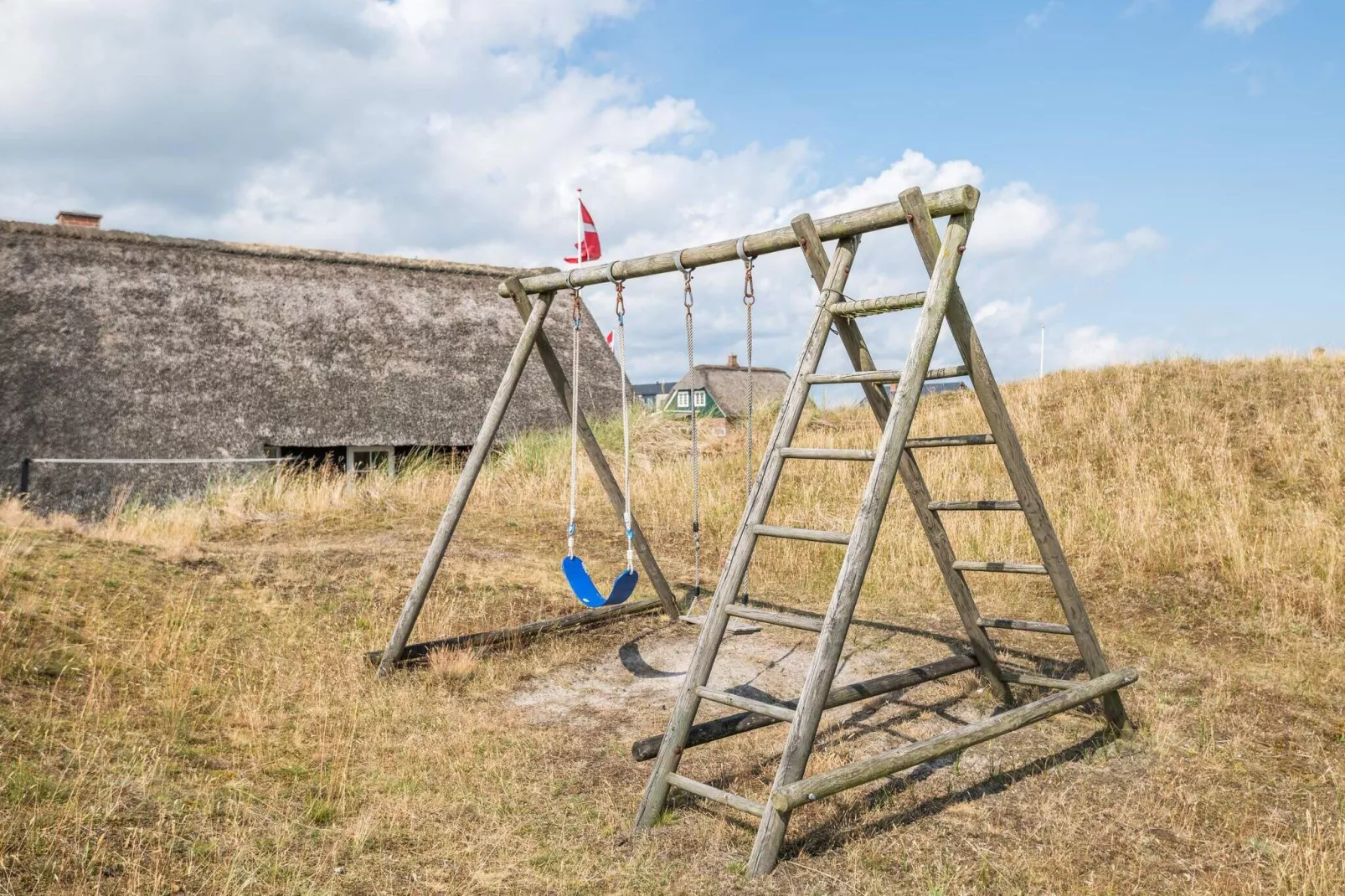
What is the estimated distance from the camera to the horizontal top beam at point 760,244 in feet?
12.4

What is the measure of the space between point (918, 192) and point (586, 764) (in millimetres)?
2920

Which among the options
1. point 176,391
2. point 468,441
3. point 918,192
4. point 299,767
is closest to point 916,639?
point 918,192

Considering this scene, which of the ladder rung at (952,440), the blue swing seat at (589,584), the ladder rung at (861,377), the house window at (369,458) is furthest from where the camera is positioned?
the house window at (369,458)

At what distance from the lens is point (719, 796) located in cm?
347

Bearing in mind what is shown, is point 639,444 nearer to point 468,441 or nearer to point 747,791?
point 468,441

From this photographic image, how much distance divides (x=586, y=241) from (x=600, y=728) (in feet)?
15.8

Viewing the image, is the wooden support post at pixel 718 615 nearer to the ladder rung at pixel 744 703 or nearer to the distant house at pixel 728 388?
the ladder rung at pixel 744 703

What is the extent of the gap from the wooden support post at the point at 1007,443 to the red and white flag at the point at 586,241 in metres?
4.42

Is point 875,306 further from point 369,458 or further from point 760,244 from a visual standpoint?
point 369,458

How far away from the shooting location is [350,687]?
541cm

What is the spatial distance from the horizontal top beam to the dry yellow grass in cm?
237

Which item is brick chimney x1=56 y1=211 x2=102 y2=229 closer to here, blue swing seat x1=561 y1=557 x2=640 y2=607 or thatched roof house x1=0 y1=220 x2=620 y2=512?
thatched roof house x1=0 y1=220 x2=620 y2=512

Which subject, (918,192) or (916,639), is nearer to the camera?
(918,192)

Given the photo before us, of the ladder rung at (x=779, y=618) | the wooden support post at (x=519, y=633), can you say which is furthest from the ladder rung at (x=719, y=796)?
the wooden support post at (x=519, y=633)
